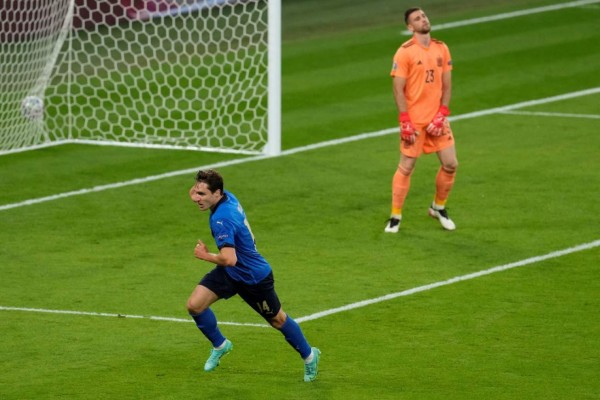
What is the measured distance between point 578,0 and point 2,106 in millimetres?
14584

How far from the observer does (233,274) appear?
363 inches

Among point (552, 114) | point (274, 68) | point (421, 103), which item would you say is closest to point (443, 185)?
point (421, 103)

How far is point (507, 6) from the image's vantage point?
2817cm

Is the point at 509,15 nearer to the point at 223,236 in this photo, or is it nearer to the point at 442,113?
Result: the point at 442,113

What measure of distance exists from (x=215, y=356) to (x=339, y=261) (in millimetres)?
3080

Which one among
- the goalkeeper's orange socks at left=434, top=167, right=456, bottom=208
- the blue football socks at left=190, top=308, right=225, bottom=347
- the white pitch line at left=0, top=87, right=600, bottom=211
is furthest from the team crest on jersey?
the white pitch line at left=0, top=87, right=600, bottom=211

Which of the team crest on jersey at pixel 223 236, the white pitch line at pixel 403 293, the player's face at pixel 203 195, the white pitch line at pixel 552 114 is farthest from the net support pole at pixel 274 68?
the team crest on jersey at pixel 223 236

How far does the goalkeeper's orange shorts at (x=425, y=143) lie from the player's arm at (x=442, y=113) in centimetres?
7

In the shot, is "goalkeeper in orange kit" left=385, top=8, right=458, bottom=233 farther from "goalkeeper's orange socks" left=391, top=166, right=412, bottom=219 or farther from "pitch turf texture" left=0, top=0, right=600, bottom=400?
"pitch turf texture" left=0, top=0, right=600, bottom=400

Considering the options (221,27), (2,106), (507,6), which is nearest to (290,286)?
(2,106)

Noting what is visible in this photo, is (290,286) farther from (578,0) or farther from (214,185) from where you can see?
(578,0)

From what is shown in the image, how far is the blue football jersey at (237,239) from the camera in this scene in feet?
29.5

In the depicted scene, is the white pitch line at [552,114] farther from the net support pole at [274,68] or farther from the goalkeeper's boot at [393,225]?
the goalkeeper's boot at [393,225]

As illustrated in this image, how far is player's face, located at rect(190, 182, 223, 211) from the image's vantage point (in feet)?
29.3
